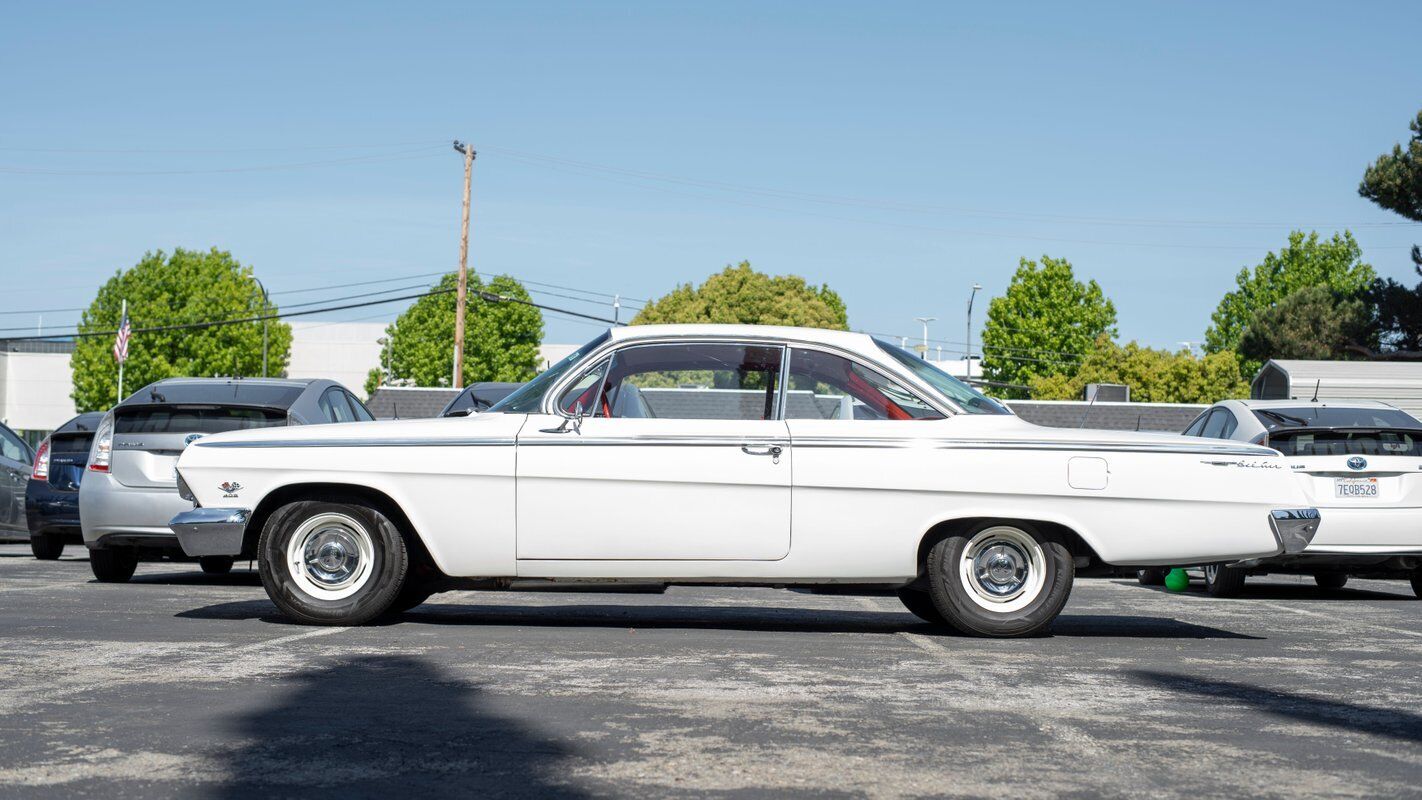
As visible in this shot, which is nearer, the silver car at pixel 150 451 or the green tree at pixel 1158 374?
the silver car at pixel 150 451

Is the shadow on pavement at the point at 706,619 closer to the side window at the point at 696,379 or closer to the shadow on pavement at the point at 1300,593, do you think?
the side window at the point at 696,379

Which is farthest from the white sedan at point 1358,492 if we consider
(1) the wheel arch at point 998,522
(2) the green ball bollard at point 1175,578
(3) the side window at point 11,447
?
(3) the side window at point 11,447

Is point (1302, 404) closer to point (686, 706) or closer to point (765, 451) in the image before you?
point (765, 451)

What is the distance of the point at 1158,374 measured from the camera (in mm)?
71250

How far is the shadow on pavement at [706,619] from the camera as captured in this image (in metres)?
8.91

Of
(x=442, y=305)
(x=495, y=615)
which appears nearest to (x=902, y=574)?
(x=495, y=615)

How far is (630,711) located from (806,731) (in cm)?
71

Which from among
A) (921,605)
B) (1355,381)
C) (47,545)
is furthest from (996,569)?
(1355,381)

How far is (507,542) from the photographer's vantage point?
8266 millimetres

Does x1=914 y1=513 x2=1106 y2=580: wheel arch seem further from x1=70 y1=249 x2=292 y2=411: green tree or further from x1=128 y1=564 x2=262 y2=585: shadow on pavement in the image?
x1=70 y1=249 x2=292 y2=411: green tree

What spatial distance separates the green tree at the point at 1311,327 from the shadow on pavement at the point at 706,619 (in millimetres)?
42876

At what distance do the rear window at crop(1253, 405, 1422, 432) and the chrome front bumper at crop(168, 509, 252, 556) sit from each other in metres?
8.43

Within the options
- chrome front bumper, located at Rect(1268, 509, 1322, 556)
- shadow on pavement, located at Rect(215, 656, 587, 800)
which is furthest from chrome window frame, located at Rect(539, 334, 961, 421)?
shadow on pavement, located at Rect(215, 656, 587, 800)

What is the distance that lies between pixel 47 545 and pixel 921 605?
1113 cm
